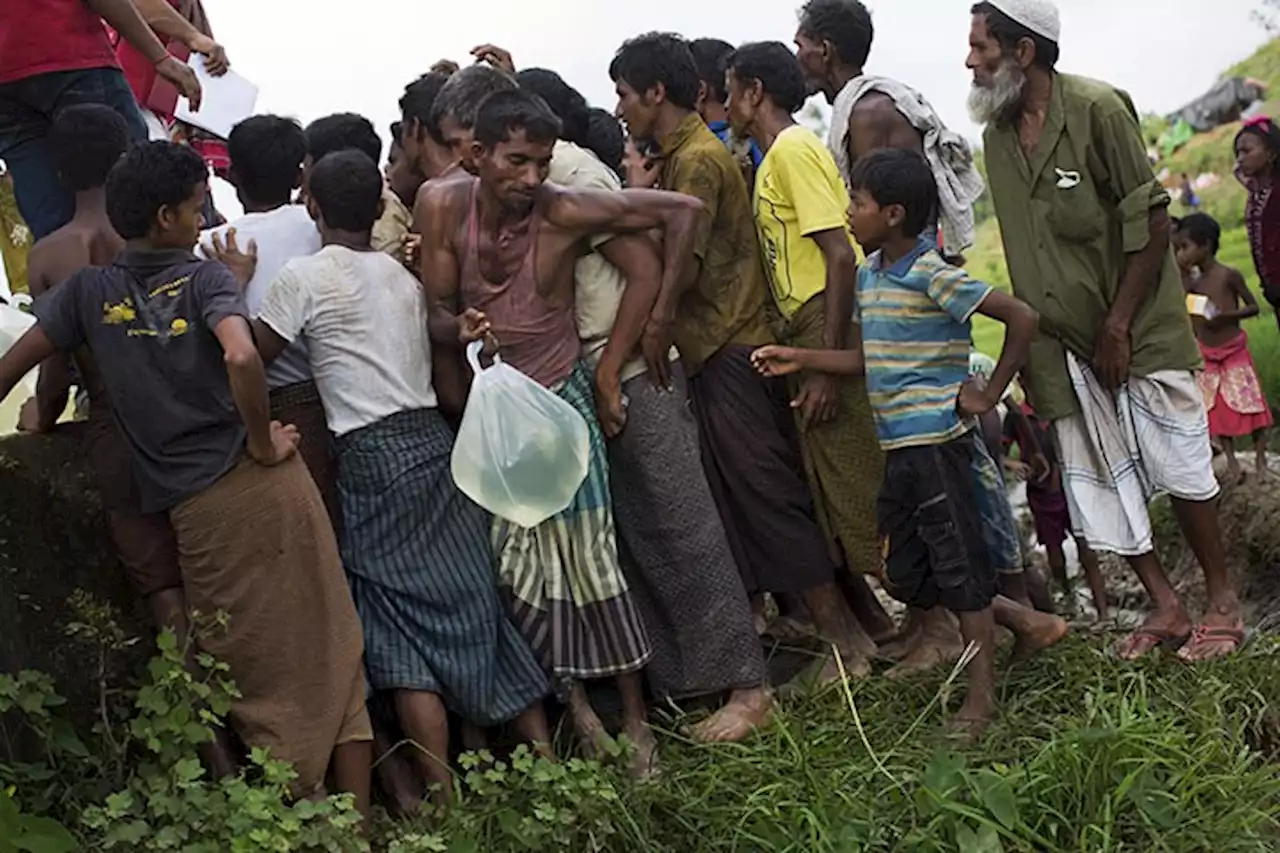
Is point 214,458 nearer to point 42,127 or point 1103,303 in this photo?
point 42,127

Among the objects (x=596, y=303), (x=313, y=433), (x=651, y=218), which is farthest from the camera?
(x=596, y=303)

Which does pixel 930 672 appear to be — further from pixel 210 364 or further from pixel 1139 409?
pixel 210 364

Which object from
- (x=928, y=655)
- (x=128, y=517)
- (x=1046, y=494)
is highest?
(x=128, y=517)

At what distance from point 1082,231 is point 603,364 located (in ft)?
5.44

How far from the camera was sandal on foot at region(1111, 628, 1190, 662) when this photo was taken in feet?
15.9

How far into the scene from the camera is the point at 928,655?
16.2ft

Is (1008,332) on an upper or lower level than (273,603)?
upper

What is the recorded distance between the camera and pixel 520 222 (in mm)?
4453

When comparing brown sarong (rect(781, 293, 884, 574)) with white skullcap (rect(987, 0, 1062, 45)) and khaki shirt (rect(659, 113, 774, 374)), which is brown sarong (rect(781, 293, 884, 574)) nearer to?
khaki shirt (rect(659, 113, 774, 374))

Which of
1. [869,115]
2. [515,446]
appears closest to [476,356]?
[515,446]

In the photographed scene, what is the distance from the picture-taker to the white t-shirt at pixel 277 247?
4.33 metres

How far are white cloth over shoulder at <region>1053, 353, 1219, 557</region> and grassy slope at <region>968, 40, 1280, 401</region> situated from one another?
15.1 feet

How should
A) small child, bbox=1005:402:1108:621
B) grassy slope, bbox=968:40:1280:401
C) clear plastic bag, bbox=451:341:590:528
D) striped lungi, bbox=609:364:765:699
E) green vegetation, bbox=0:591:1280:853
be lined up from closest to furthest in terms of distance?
green vegetation, bbox=0:591:1280:853, clear plastic bag, bbox=451:341:590:528, striped lungi, bbox=609:364:765:699, small child, bbox=1005:402:1108:621, grassy slope, bbox=968:40:1280:401

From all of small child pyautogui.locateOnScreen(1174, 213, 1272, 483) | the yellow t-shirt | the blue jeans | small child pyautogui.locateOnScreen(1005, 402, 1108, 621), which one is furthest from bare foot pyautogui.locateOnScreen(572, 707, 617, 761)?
small child pyautogui.locateOnScreen(1174, 213, 1272, 483)
